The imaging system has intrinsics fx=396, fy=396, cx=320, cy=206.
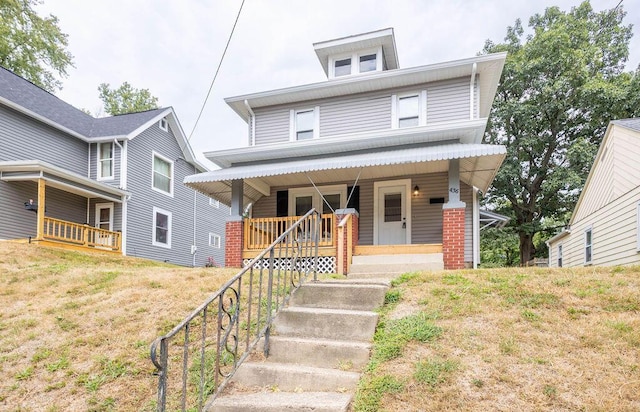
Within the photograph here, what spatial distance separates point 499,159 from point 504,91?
13.3 meters

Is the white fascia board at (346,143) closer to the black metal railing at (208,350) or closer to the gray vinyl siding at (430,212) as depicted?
the gray vinyl siding at (430,212)

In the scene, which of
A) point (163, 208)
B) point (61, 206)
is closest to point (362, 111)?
point (163, 208)

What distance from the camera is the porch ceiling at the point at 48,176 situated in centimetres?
1180

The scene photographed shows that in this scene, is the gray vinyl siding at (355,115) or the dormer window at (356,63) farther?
the dormer window at (356,63)

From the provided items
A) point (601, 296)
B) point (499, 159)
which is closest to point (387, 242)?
point (499, 159)

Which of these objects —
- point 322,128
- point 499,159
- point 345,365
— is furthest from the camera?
point 322,128

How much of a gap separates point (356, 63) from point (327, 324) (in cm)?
1034

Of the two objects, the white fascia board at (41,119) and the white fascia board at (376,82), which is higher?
the white fascia board at (376,82)

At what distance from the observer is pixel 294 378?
11.0ft

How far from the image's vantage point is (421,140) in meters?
9.97

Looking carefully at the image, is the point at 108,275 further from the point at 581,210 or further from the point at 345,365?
the point at 581,210

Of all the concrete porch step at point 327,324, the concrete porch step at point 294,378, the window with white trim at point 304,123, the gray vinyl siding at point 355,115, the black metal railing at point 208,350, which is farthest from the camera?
the window with white trim at point 304,123

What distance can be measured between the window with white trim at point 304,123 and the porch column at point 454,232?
15.3ft

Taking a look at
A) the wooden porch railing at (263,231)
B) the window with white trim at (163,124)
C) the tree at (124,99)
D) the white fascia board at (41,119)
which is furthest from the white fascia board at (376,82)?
the tree at (124,99)
